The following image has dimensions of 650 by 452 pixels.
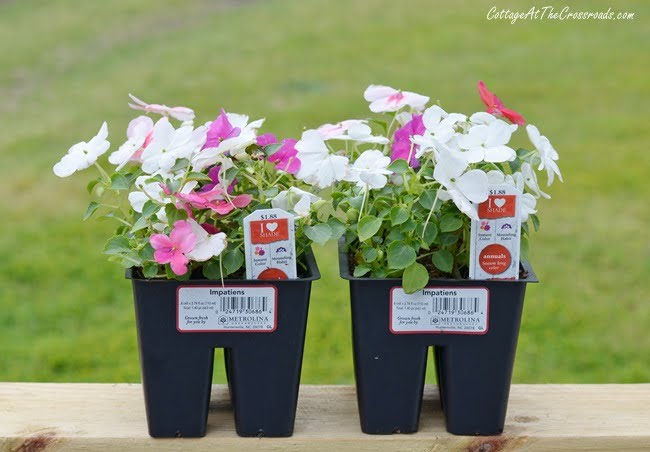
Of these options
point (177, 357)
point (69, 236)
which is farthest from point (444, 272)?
point (69, 236)

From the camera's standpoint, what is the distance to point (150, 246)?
130cm

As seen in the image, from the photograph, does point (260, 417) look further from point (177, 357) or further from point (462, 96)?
point (462, 96)

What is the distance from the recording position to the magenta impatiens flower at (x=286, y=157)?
4.57 ft

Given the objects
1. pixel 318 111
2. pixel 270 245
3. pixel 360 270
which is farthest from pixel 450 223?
pixel 318 111

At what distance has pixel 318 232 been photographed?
131cm

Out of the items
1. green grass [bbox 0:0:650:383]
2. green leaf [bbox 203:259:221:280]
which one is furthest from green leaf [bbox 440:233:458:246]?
green grass [bbox 0:0:650:383]

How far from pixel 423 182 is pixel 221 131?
30 cm

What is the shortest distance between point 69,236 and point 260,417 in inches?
106

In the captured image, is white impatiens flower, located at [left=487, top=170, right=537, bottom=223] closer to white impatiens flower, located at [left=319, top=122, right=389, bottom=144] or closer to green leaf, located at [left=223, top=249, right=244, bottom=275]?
white impatiens flower, located at [left=319, top=122, right=389, bottom=144]

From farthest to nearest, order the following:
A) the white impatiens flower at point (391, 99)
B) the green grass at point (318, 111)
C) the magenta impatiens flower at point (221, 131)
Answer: the green grass at point (318, 111) < the white impatiens flower at point (391, 99) < the magenta impatiens flower at point (221, 131)

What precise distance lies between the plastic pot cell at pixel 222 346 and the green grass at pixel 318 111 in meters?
1.47

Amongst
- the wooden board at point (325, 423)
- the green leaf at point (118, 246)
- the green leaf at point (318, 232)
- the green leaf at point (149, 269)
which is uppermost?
the green leaf at point (318, 232)

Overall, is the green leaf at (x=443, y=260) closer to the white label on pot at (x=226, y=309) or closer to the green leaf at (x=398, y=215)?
the green leaf at (x=398, y=215)

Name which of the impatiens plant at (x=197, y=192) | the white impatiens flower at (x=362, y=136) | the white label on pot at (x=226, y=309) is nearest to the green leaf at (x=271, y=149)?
the impatiens plant at (x=197, y=192)
